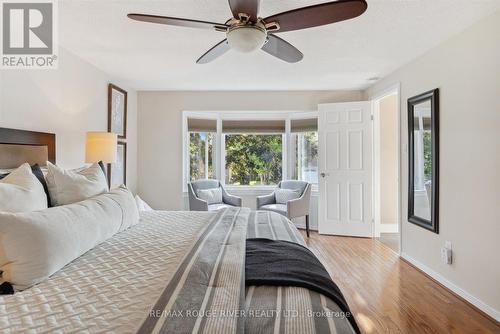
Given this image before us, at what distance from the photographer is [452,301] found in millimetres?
2396

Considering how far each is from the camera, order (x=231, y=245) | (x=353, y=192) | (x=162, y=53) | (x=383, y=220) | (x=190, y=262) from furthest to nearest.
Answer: (x=383, y=220) → (x=353, y=192) → (x=162, y=53) → (x=231, y=245) → (x=190, y=262)

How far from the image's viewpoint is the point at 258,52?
3.01 metres

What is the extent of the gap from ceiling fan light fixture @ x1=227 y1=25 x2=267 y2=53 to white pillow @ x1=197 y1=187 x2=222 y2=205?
2.86 m

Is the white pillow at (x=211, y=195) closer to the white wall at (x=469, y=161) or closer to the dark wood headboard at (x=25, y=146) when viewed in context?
the dark wood headboard at (x=25, y=146)

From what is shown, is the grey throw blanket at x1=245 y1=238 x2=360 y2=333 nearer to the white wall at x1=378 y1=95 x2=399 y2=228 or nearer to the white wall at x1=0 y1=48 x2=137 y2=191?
the white wall at x1=0 y1=48 x2=137 y2=191

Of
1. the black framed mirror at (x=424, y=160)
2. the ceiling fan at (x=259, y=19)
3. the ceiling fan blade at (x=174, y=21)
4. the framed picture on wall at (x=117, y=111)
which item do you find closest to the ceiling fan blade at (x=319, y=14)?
the ceiling fan at (x=259, y=19)

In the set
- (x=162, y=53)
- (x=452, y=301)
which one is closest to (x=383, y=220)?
(x=452, y=301)

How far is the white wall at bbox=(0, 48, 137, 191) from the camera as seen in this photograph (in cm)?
229

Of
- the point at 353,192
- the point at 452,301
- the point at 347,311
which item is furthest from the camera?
the point at 353,192

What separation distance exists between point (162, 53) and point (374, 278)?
3.19 m

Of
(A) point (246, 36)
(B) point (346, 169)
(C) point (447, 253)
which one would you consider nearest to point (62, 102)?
(A) point (246, 36)

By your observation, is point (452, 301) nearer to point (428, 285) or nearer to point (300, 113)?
point (428, 285)

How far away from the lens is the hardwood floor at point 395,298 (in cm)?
202

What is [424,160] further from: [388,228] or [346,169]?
[388,228]
